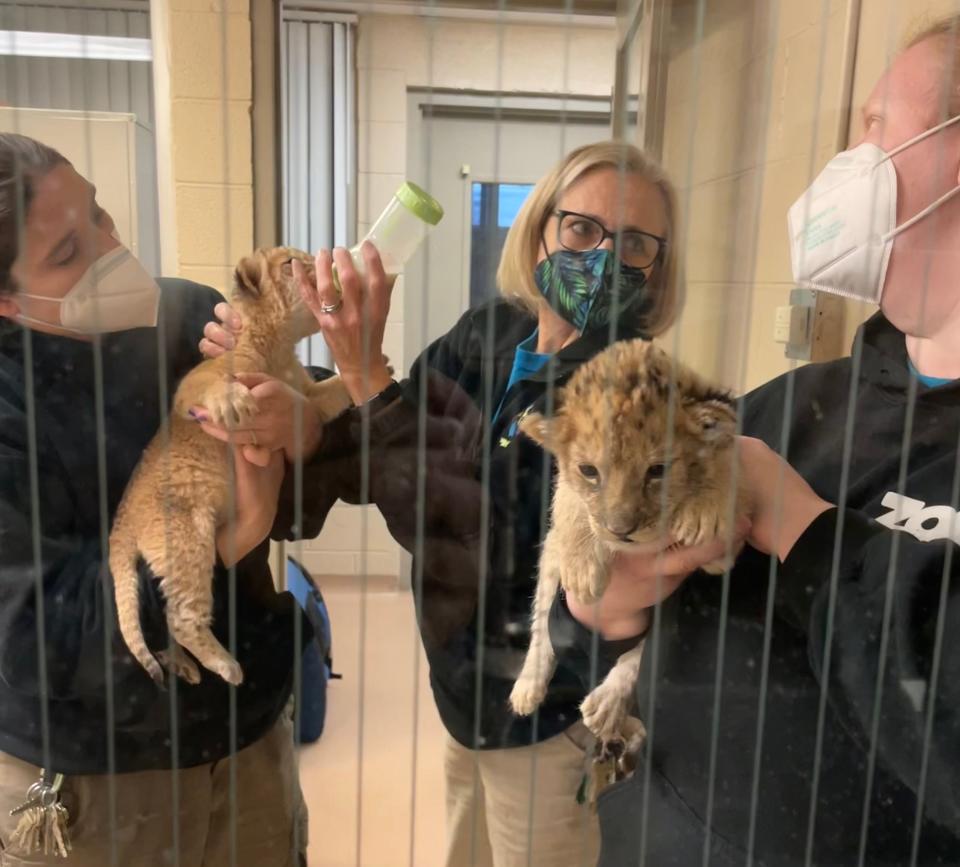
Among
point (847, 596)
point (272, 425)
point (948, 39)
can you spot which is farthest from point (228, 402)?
point (948, 39)

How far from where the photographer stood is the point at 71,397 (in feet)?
1.90

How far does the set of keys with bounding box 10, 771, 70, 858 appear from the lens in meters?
0.62

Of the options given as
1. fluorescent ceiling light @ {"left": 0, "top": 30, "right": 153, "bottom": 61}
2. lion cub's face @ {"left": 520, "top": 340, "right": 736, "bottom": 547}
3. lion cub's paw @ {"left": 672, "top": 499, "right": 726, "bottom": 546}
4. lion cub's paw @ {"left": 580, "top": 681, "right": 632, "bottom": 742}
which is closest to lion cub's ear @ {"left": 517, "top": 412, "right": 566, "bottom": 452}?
lion cub's face @ {"left": 520, "top": 340, "right": 736, "bottom": 547}

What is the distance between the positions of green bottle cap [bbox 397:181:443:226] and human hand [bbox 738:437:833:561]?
11.0 inches

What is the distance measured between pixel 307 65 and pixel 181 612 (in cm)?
40

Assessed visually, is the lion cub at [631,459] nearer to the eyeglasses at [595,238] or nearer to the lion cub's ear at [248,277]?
the eyeglasses at [595,238]

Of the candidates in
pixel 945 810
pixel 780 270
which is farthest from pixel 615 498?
pixel 945 810

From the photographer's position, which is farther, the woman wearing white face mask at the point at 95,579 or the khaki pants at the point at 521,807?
the khaki pants at the point at 521,807

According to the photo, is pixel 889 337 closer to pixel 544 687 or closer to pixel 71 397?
pixel 544 687

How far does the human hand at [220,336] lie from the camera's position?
60 centimetres

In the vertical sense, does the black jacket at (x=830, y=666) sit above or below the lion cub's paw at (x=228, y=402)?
below

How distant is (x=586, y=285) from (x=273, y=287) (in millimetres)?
220

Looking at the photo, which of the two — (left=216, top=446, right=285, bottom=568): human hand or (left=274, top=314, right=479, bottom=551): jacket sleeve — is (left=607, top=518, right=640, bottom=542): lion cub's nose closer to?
(left=274, top=314, right=479, bottom=551): jacket sleeve

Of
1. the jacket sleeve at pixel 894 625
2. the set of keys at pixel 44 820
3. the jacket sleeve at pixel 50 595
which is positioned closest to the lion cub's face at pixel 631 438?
the jacket sleeve at pixel 894 625
